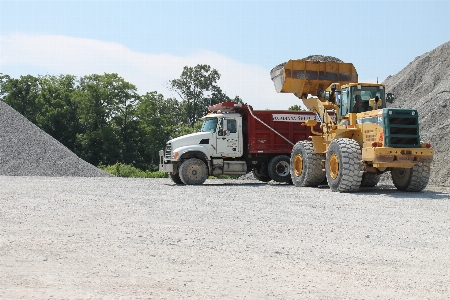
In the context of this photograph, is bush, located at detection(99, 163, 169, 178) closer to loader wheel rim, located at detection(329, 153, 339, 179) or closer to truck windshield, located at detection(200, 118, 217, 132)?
truck windshield, located at detection(200, 118, 217, 132)

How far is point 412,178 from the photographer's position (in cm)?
1633

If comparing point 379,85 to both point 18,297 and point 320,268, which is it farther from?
point 18,297

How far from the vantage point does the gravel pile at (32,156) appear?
90.8ft

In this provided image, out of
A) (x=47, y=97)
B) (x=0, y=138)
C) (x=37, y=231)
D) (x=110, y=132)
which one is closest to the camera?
(x=37, y=231)

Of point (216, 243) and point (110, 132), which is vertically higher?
point (110, 132)

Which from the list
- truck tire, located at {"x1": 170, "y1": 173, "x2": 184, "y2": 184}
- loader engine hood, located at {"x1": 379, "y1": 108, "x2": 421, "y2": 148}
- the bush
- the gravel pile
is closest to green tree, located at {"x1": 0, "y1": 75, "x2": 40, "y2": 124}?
the bush

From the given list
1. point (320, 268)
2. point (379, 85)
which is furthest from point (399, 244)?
point (379, 85)

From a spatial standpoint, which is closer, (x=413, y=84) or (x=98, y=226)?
(x=98, y=226)

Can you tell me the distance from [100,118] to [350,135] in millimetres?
40032

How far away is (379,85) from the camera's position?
55.6 feet

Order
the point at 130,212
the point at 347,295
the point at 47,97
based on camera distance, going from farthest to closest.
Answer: the point at 47,97 < the point at 130,212 < the point at 347,295

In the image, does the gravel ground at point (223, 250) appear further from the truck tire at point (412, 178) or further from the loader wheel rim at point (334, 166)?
the loader wheel rim at point (334, 166)

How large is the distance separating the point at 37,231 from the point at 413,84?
29.1 metres

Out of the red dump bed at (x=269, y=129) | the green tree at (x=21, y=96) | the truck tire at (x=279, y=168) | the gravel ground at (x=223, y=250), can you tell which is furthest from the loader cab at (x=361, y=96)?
the green tree at (x=21, y=96)
